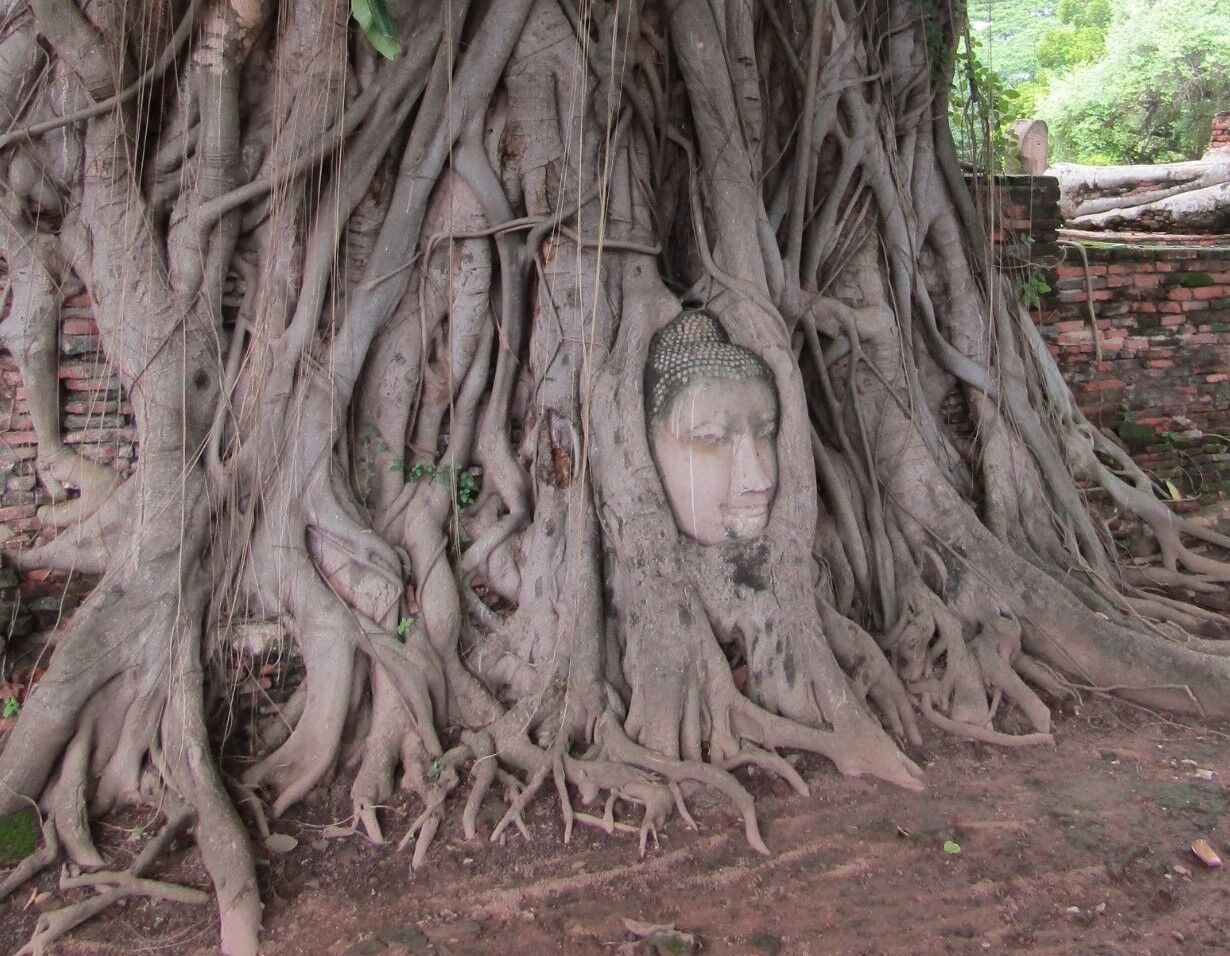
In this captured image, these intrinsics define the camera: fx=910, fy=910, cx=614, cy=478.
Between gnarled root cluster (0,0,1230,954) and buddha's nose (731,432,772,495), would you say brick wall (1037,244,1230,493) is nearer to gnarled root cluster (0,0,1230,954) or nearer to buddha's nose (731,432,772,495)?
gnarled root cluster (0,0,1230,954)

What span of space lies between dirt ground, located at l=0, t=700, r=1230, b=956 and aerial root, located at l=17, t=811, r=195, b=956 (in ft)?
0.11

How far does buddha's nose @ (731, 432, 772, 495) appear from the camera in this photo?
300 cm

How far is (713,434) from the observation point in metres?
2.99

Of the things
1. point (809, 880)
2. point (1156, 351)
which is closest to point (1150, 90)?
point (1156, 351)

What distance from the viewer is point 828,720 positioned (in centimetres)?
289

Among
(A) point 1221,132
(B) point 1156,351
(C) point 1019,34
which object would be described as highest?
(C) point 1019,34

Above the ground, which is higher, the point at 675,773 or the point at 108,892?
the point at 675,773

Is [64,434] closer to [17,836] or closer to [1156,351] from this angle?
[17,836]

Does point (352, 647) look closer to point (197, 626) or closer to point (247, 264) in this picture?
point (197, 626)

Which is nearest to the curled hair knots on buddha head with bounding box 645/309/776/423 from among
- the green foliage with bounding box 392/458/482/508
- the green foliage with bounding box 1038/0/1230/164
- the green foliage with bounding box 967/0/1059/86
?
the green foliage with bounding box 392/458/482/508

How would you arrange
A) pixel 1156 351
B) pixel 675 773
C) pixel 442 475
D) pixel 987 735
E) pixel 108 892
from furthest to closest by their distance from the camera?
pixel 1156 351, pixel 442 475, pixel 987 735, pixel 675 773, pixel 108 892

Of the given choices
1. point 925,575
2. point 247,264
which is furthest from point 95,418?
point 925,575

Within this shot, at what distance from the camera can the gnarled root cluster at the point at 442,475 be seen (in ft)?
9.21

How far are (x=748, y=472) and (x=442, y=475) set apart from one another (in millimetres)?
1086
